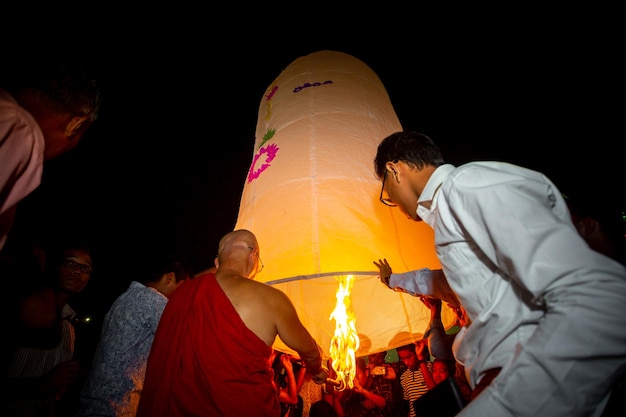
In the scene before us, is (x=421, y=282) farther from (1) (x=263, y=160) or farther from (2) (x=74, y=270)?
(2) (x=74, y=270)

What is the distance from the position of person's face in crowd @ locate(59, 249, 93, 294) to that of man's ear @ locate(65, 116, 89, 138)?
97.1 inches

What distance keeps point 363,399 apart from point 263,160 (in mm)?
4530

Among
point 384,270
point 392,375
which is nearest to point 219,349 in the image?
point 384,270

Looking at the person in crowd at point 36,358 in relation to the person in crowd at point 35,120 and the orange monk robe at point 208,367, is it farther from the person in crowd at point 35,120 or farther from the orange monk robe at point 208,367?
the person in crowd at point 35,120

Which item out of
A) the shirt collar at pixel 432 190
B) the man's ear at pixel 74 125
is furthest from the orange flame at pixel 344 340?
the man's ear at pixel 74 125

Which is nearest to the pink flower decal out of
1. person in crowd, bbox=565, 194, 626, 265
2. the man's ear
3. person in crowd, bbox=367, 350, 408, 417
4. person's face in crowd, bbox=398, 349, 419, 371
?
the man's ear

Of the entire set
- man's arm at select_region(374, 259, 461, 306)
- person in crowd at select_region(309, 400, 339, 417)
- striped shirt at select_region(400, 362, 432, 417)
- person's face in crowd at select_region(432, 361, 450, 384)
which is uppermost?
man's arm at select_region(374, 259, 461, 306)

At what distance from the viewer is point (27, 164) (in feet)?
3.43

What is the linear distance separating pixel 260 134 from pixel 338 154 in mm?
1393

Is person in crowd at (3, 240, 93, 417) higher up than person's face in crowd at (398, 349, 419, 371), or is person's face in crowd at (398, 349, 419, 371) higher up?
person in crowd at (3, 240, 93, 417)

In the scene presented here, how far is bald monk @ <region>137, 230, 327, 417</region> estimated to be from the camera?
174 centimetres

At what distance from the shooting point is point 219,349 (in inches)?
73.4

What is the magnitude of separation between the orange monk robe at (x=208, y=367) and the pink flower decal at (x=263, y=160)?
4.82 ft

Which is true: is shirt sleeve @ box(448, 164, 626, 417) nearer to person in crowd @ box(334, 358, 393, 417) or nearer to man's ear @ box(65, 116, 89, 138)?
man's ear @ box(65, 116, 89, 138)
